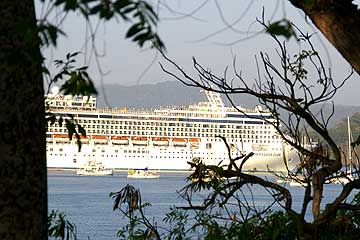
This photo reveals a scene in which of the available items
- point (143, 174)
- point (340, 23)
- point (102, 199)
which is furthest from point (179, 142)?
point (340, 23)

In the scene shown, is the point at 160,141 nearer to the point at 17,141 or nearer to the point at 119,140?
the point at 119,140

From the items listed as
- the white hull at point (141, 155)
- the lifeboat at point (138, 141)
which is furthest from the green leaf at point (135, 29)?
the lifeboat at point (138, 141)

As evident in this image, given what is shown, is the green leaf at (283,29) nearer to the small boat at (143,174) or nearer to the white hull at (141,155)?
the white hull at (141,155)

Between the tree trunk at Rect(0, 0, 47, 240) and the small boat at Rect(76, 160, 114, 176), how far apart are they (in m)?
39.0

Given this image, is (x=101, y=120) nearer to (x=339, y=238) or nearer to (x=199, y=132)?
(x=199, y=132)

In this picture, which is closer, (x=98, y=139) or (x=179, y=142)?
(x=98, y=139)

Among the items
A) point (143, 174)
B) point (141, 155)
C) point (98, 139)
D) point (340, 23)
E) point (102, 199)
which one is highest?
point (98, 139)

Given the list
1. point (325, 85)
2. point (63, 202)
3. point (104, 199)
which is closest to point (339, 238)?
point (325, 85)

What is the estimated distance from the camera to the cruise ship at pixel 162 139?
129 feet

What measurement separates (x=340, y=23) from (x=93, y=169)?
39.5 m

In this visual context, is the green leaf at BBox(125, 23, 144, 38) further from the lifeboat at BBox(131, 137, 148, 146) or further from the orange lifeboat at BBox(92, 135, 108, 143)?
the lifeboat at BBox(131, 137, 148, 146)

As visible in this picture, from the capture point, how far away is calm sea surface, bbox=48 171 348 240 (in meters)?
13.7

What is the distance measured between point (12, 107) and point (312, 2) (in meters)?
0.74

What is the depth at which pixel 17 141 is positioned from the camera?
148 centimetres
